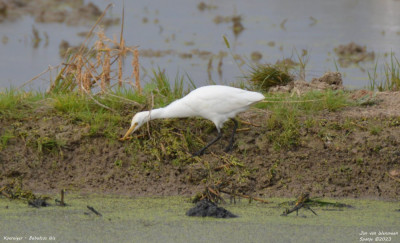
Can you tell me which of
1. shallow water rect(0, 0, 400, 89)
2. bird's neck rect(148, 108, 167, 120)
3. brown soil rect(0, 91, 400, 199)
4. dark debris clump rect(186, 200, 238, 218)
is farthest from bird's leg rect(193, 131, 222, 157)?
shallow water rect(0, 0, 400, 89)

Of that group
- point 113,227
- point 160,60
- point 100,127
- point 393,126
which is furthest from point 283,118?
point 160,60

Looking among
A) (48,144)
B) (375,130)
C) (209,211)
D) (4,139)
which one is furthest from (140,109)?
(375,130)

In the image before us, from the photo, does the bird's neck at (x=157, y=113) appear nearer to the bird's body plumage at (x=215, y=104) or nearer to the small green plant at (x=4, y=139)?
the bird's body plumage at (x=215, y=104)

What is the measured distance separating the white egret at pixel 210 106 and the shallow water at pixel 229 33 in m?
2.92

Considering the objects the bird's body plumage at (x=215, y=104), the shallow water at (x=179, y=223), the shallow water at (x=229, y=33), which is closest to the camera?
the shallow water at (x=179, y=223)

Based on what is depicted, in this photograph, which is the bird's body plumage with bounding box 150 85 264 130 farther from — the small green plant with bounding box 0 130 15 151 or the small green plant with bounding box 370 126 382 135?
the small green plant with bounding box 0 130 15 151

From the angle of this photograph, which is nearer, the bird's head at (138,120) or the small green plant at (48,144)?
the bird's head at (138,120)

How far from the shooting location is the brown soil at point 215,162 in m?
6.25

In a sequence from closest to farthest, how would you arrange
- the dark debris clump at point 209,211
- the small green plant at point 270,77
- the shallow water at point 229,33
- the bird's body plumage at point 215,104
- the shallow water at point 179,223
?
1. the shallow water at point 179,223
2. the dark debris clump at point 209,211
3. the bird's body plumage at point 215,104
4. the small green plant at point 270,77
5. the shallow water at point 229,33

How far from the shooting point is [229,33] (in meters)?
15.7

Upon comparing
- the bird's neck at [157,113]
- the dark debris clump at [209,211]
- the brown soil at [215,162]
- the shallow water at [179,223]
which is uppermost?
the bird's neck at [157,113]

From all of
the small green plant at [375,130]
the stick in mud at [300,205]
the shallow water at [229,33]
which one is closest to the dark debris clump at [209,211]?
the stick in mud at [300,205]

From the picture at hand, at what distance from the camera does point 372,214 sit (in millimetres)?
5613

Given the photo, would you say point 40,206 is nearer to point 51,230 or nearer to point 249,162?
point 51,230
